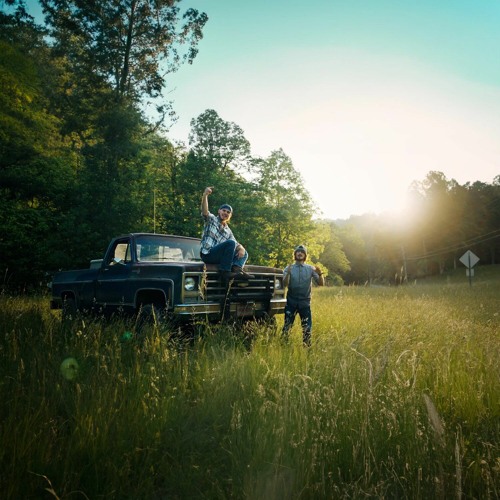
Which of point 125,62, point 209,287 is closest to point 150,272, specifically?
point 209,287

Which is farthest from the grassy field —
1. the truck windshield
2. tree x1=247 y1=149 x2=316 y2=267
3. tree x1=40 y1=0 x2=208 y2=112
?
tree x1=247 y1=149 x2=316 y2=267

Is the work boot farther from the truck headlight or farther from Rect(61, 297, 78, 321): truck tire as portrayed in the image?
Rect(61, 297, 78, 321): truck tire

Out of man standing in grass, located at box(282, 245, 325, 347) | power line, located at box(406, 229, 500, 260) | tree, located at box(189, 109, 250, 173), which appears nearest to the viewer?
man standing in grass, located at box(282, 245, 325, 347)

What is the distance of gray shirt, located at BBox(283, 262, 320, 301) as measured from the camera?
6500 mm

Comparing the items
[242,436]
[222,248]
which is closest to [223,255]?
[222,248]

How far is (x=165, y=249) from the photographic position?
23.0ft

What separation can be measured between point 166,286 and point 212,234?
1334 millimetres

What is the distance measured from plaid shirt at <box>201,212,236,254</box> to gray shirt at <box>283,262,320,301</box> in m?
1.19

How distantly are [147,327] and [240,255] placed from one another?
193 centimetres

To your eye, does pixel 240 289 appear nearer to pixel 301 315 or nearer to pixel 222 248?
pixel 222 248

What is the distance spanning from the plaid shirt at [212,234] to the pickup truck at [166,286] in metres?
0.37

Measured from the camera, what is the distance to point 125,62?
19516 millimetres

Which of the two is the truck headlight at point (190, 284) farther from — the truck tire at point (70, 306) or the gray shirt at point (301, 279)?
the truck tire at point (70, 306)

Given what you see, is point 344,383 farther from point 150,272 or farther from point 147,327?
point 150,272
